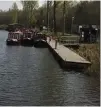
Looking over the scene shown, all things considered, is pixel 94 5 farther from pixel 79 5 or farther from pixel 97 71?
pixel 97 71

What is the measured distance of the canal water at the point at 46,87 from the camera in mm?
15789

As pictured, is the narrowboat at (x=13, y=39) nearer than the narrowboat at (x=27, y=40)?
Yes

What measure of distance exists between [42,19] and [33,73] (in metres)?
79.4

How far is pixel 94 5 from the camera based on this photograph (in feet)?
242

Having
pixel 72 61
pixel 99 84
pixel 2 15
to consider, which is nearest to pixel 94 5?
pixel 72 61

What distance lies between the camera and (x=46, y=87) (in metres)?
18.7

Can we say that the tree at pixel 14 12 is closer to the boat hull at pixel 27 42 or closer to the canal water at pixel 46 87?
the boat hull at pixel 27 42

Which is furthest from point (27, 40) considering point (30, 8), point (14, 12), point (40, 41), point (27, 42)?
point (14, 12)

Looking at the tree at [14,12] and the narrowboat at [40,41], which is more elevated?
the tree at [14,12]

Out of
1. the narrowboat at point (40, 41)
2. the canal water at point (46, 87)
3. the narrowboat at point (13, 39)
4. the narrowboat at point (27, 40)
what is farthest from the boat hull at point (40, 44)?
the canal water at point (46, 87)

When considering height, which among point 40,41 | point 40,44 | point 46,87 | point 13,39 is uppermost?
point 13,39

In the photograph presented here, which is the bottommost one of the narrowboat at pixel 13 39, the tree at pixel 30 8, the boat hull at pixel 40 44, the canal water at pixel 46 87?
the canal water at pixel 46 87

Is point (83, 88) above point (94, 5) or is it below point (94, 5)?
below

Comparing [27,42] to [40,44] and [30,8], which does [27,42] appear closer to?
[40,44]
